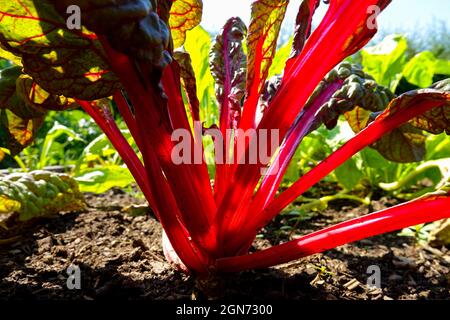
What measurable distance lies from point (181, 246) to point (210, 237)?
0.06m

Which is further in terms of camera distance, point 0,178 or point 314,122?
point 0,178

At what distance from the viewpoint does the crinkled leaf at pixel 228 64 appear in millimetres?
1098

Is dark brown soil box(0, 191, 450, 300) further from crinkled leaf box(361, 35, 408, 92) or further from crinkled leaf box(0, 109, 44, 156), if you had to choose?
crinkled leaf box(361, 35, 408, 92)

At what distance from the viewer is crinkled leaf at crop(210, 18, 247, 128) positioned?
1098 millimetres

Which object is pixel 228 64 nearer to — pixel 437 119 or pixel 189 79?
pixel 189 79

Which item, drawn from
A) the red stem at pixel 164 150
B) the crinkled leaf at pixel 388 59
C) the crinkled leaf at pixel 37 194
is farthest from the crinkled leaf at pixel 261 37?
the crinkled leaf at pixel 388 59

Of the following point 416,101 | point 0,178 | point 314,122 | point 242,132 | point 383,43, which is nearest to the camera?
point 416,101

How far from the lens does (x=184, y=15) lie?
957mm

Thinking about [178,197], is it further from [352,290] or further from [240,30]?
[240,30]

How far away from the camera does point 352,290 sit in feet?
3.23

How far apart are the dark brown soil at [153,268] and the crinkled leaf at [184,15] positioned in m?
0.51

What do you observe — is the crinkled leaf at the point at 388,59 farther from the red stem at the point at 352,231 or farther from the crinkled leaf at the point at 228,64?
the red stem at the point at 352,231

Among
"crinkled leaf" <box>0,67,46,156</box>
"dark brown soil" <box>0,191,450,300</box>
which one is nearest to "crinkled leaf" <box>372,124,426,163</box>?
"dark brown soil" <box>0,191,450,300</box>
